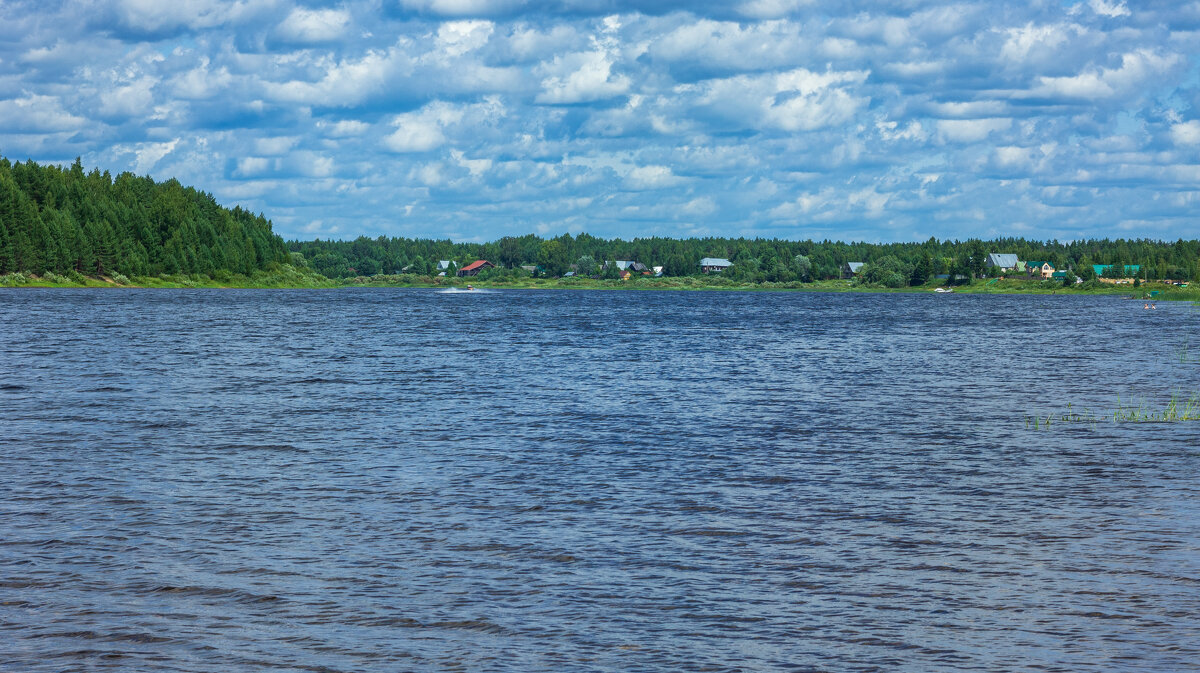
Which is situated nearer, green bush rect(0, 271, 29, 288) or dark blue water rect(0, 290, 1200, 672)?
dark blue water rect(0, 290, 1200, 672)

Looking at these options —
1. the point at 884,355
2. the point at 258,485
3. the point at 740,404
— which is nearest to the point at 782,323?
the point at 884,355

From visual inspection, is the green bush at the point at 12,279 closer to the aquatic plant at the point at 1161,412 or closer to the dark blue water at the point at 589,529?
the dark blue water at the point at 589,529

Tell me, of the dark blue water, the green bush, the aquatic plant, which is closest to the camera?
the dark blue water

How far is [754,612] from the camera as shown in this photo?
15984mm

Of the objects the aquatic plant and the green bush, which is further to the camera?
the green bush

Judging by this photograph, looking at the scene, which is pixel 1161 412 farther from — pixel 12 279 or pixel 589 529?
pixel 12 279

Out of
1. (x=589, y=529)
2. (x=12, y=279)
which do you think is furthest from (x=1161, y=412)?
(x=12, y=279)

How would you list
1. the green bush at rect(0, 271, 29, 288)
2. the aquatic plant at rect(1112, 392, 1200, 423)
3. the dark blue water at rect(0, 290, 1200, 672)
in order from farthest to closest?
the green bush at rect(0, 271, 29, 288)
the aquatic plant at rect(1112, 392, 1200, 423)
the dark blue water at rect(0, 290, 1200, 672)

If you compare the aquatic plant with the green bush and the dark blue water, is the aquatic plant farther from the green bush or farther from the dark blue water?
the green bush

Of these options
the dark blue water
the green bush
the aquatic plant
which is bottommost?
the dark blue water

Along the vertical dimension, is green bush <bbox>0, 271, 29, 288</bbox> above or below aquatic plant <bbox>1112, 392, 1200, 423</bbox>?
above

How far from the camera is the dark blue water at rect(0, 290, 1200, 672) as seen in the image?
14617 millimetres

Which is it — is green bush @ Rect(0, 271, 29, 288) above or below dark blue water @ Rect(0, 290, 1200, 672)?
above

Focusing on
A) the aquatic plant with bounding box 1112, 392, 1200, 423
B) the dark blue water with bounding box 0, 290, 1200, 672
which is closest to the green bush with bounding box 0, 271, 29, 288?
the dark blue water with bounding box 0, 290, 1200, 672
